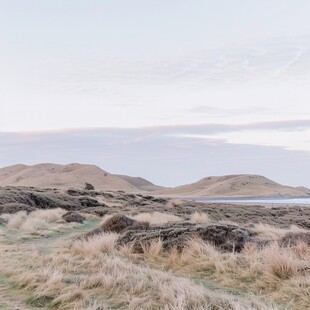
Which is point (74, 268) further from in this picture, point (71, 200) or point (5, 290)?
point (71, 200)

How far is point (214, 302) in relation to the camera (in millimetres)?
5988

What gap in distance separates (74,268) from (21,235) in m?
7.89

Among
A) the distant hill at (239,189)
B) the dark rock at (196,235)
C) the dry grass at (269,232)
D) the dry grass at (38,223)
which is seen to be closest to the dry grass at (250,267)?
the dark rock at (196,235)

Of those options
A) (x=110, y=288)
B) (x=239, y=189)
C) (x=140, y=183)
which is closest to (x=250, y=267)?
(x=110, y=288)

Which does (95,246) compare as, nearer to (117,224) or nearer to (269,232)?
(117,224)

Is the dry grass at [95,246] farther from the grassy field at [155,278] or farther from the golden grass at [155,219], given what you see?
the golden grass at [155,219]

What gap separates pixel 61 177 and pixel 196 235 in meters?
132

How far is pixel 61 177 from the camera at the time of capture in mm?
139125

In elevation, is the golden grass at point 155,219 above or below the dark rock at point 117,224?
below

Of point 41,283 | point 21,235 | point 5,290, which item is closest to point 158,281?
point 41,283

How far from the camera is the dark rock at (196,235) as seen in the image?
11.2m

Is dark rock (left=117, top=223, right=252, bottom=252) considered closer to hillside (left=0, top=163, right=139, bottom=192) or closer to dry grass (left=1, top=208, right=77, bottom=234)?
dry grass (left=1, top=208, right=77, bottom=234)

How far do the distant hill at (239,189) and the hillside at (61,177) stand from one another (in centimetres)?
1949

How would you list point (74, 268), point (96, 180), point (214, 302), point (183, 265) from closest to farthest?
point (214, 302) → point (74, 268) → point (183, 265) → point (96, 180)
